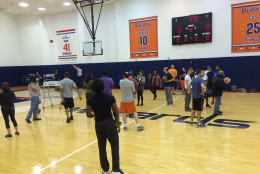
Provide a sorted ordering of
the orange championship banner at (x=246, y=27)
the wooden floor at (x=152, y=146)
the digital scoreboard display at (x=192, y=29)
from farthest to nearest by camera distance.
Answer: the digital scoreboard display at (x=192, y=29) < the orange championship banner at (x=246, y=27) < the wooden floor at (x=152, y=146)

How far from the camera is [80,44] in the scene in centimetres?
1862

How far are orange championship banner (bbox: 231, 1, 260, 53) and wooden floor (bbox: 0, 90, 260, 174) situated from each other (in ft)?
19.0

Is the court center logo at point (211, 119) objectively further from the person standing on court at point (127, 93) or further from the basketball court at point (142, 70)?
the person standing on court at point (127, 93)

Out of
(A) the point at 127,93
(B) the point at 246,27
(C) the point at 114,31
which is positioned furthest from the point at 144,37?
(A) the point at 127,93

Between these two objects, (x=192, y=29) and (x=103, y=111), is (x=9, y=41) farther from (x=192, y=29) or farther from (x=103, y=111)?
(x=103, y=111)

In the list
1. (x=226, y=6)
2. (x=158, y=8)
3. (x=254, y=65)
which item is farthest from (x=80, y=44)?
(x=254, y=65)

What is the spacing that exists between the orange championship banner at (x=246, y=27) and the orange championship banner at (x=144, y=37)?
4.88 meters

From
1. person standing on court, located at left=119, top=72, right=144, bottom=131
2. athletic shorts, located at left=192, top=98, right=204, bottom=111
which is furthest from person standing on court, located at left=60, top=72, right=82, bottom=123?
athletic shorts, located at left=192, top=98, right=204, bottom=111

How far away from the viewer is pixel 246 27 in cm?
1251

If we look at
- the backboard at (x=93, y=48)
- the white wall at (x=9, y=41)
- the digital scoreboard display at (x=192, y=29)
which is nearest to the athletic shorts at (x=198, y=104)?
the digital scoreboard display at (x=192, y=29)

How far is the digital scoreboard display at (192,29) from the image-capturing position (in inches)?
528

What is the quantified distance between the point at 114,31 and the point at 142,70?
425 centimetres

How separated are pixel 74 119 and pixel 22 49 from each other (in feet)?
56.1

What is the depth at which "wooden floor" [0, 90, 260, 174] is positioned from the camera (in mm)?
4309
